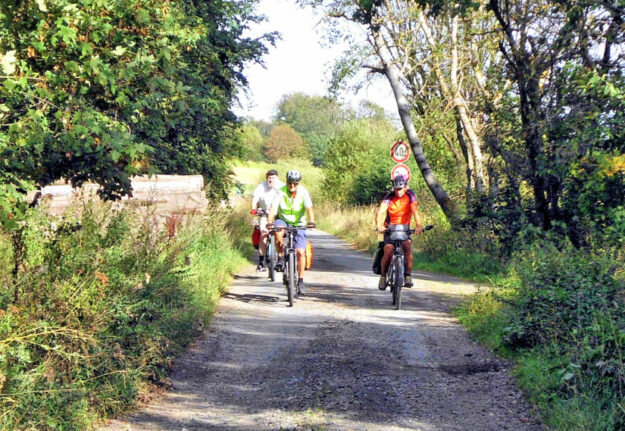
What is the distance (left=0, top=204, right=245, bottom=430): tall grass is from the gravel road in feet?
1.14

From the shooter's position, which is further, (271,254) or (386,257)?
(271,254)

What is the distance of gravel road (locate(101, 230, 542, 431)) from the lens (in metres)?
5.76

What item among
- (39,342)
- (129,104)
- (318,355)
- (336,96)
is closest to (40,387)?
(39,342)

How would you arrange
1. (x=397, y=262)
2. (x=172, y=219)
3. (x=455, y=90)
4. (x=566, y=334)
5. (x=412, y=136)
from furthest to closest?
(x=455, y=90)
(x=412, y=136)
(x=397, y=262)
(x=172, y=219)
(x=566, y=334)

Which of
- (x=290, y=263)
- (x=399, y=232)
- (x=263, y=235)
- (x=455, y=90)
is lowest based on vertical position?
(x=290, y=263)

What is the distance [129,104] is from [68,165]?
28.8 inches

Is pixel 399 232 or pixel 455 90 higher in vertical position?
pixel 455 90

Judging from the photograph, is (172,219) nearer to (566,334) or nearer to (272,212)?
(272,212)

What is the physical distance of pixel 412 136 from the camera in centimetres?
1994

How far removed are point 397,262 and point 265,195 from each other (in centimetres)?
414

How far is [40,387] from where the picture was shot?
509 centimetres

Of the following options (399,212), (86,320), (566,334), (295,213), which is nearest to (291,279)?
(295,213)

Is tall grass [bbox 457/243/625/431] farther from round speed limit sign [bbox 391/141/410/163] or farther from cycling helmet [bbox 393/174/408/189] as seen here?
round speed limit sign [bbox 391/141/410/163]

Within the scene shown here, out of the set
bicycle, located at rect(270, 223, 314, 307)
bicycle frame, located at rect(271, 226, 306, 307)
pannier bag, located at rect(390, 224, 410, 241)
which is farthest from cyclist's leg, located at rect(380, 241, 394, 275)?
bicycle frame, located at rect(271, 226, 306, 307)
